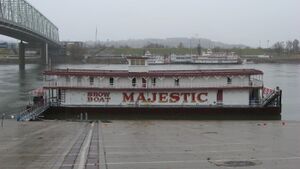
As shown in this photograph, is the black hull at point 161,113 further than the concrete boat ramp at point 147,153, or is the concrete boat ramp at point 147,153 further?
the black hull at point 161,113

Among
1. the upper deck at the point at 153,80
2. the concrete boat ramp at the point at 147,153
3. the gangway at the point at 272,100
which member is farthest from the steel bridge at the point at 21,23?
the concrete boat ramp at the point at 147,153

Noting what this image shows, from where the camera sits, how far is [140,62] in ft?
159

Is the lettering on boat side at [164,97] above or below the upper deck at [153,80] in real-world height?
below

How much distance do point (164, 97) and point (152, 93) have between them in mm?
1202

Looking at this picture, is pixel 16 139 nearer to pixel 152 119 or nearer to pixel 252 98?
pixel 152 119

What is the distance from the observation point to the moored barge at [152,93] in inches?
1764

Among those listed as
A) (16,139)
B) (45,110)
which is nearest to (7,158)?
(16,139)

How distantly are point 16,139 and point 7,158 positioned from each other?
25.9ft

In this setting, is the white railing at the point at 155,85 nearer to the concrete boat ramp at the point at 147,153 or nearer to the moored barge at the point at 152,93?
the moored barge at the point at 152,93

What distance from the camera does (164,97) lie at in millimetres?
45906

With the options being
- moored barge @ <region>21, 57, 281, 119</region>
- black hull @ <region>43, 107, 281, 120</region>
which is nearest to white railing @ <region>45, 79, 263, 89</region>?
moored barge @ <region>21, 57, 281, 119</region>

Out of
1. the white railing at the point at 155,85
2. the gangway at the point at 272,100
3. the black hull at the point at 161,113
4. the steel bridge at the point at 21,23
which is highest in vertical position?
the steel bridge at the point at 21,23

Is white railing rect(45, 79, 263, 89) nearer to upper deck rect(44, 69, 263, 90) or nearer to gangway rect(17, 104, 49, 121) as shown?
upper deck rect(44, 69, 263, 90)

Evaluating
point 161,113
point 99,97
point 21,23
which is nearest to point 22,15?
point 21,23
